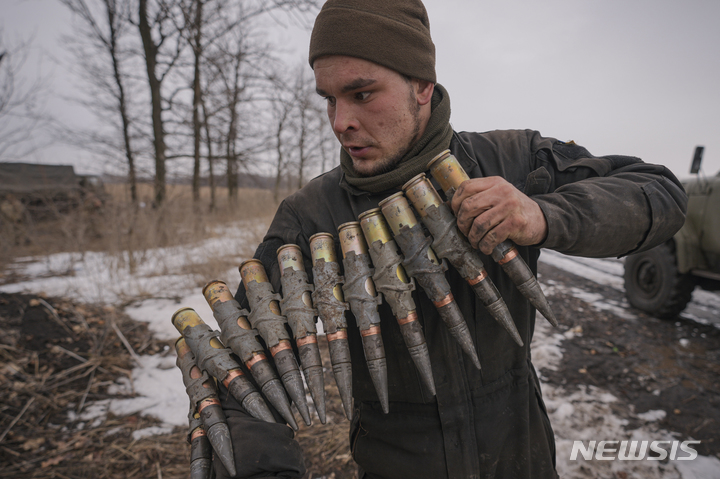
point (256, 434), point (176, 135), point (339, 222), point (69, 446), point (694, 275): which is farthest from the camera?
point (176, 135)

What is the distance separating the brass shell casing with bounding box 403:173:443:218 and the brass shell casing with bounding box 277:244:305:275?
23.4 inches

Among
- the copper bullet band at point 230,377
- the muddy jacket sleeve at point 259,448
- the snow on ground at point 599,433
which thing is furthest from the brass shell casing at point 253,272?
the snow on ground at point 599,433

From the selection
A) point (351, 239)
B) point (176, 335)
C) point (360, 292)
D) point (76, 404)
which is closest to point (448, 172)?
point (351, 239)

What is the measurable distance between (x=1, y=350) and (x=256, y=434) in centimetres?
478

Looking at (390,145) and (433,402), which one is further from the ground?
(390,145)

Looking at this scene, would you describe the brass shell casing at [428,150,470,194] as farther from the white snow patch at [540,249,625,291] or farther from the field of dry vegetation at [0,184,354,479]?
the white snow patch at [540,249,625,291]

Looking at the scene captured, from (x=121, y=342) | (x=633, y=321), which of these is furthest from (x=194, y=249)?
(x=633, y=321)

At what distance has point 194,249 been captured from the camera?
8938mm

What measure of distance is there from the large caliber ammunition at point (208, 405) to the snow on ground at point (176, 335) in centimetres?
253

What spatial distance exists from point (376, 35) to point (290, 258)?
1183mm

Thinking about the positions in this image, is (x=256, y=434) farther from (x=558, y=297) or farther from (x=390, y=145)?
(x=558, y=297)

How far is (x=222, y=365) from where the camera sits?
142 centimetres

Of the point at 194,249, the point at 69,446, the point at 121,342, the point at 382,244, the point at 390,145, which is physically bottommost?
the point at 69,446

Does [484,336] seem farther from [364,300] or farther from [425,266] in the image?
[364,300]
